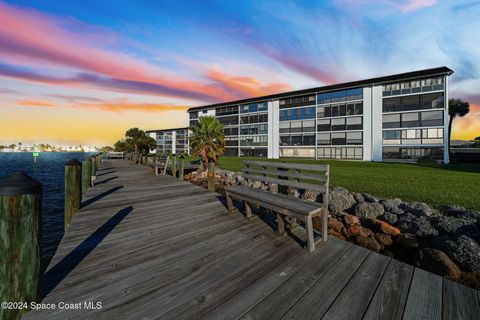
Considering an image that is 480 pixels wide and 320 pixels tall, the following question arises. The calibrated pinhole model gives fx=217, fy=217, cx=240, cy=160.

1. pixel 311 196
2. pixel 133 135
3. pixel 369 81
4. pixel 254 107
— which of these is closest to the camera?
pixel 311 196

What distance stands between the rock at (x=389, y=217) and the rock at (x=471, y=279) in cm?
251

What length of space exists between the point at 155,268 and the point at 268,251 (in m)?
1.70

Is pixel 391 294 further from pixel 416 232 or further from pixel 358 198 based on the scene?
pixel 358 198

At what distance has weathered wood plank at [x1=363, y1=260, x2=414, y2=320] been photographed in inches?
86.6

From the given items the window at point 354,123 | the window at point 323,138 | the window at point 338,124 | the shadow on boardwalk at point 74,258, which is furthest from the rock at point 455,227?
the window at point 323,138

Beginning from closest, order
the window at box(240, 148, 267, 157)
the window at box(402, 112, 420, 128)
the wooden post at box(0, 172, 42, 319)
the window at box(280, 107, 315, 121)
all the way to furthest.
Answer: the wooden post at box(0, 172, 42, 319) < the window at box(402, 112, 420, 128) < the window at box(280, 107, 315, 121) < the window at box(240, 148, 267, 157)

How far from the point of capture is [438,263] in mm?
4133

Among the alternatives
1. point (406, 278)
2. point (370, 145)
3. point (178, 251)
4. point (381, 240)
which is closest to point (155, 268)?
point (178, 251)

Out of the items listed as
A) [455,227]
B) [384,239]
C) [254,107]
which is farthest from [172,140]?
[455,227]

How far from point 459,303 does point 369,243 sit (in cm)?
323

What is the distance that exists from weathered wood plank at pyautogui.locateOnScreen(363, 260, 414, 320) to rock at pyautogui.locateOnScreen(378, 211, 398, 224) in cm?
419

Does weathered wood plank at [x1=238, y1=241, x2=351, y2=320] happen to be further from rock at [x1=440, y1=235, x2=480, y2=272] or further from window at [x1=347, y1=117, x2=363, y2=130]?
window at [x1=347, y1=117, x2=363, y2=130]

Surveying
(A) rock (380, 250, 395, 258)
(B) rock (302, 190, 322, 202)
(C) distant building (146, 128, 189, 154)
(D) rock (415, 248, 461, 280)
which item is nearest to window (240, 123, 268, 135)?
(C) distant building (146, 128, 189, 154)

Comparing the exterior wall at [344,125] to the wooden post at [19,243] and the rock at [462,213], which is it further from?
the wooden post at [19,243]
